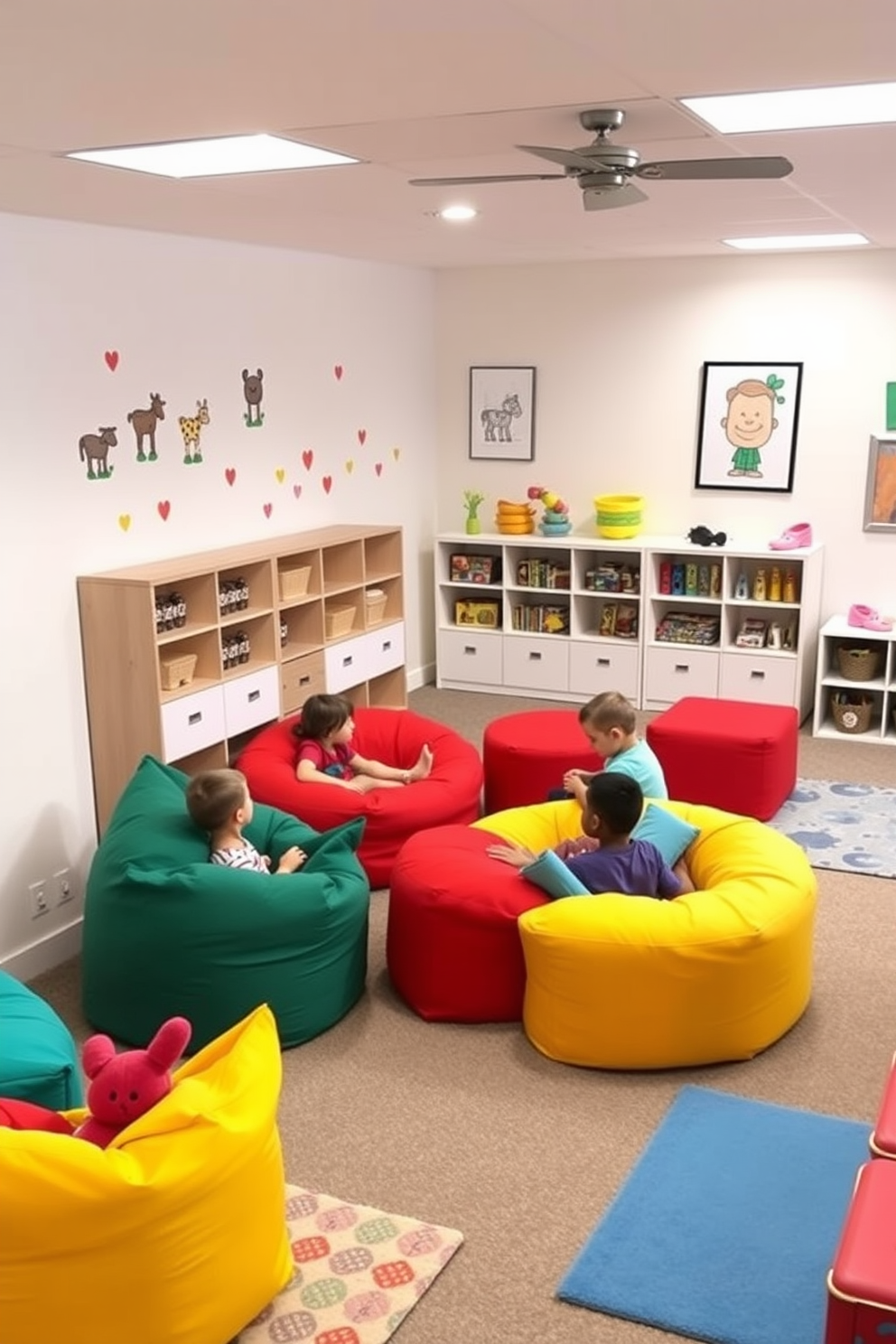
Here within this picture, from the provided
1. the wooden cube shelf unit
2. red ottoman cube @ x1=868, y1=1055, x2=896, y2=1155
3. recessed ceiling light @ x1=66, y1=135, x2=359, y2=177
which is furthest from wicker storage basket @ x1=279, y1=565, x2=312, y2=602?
red ottoman cube @ x1=868, y1=1055, x2=896, y2=1155

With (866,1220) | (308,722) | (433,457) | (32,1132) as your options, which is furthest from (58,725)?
(433,457)

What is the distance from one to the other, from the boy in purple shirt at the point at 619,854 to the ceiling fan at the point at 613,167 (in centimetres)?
173

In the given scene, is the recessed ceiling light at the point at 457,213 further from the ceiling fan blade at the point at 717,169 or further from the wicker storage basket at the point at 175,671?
the wicker storage basket at the point at 175,671

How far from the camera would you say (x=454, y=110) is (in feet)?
8.89

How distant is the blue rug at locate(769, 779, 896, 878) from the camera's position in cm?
528

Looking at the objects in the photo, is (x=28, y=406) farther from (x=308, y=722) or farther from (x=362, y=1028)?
(x=362, y=1028)

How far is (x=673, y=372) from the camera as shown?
744 centimetres

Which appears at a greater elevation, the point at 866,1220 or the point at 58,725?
the point at 58,725

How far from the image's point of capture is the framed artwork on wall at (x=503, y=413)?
7836 millimetres

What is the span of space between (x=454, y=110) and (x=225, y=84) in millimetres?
534

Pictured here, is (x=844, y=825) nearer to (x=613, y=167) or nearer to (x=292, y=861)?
(x=292, y=861)

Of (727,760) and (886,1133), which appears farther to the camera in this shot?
(727,760)

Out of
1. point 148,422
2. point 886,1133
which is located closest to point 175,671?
point 148,422

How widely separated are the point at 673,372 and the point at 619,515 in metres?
0.93
